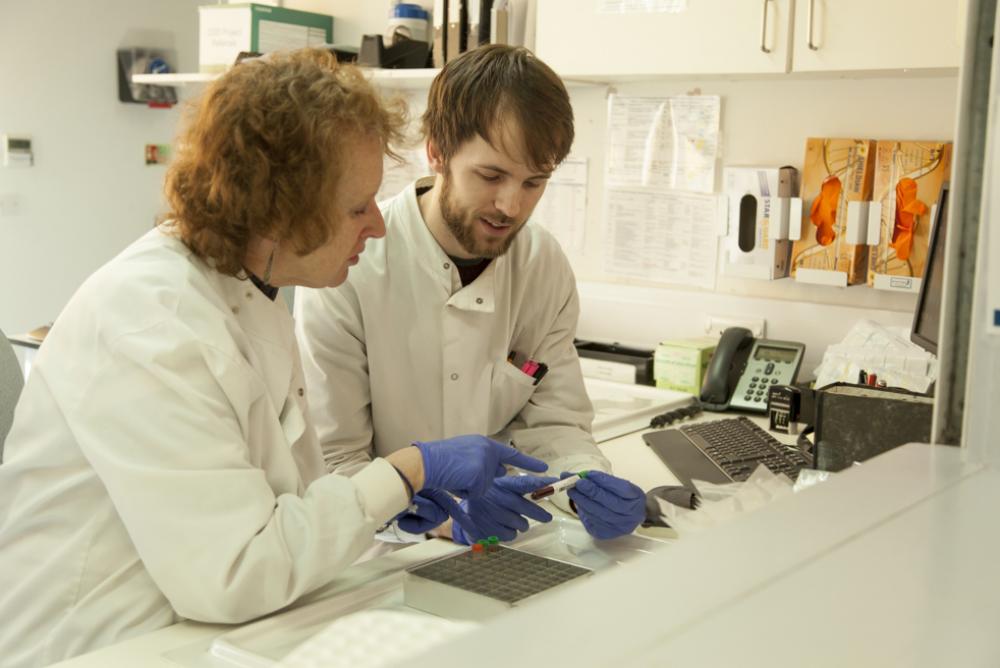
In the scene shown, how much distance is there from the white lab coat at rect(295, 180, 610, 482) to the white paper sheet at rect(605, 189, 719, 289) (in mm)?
896

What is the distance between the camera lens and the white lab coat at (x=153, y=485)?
1.11m

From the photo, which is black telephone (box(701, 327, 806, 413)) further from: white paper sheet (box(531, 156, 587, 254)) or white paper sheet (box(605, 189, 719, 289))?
white paper sheet (box(531, 156, 587, 254))

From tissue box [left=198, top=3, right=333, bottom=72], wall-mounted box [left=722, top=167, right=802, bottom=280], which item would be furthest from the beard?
tissue box [left=198, top=3, right=333, bottom=72]

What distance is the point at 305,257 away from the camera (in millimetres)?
1292

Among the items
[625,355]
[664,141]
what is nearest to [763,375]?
[625,355]

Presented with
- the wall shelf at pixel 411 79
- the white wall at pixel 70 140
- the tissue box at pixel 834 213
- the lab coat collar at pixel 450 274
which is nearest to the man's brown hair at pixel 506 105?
the lab coat collar at pixel 450 274

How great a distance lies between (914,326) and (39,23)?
13.4 feet

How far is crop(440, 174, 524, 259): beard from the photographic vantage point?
1726 millimetres

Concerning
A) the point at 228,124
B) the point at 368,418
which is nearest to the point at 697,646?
the point at 228,124

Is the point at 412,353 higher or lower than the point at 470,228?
lower

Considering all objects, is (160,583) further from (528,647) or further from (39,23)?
(39,23)

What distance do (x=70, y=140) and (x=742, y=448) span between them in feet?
12.7

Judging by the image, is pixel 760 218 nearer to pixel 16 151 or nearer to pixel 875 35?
pixel 875 35

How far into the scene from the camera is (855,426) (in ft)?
5.17
